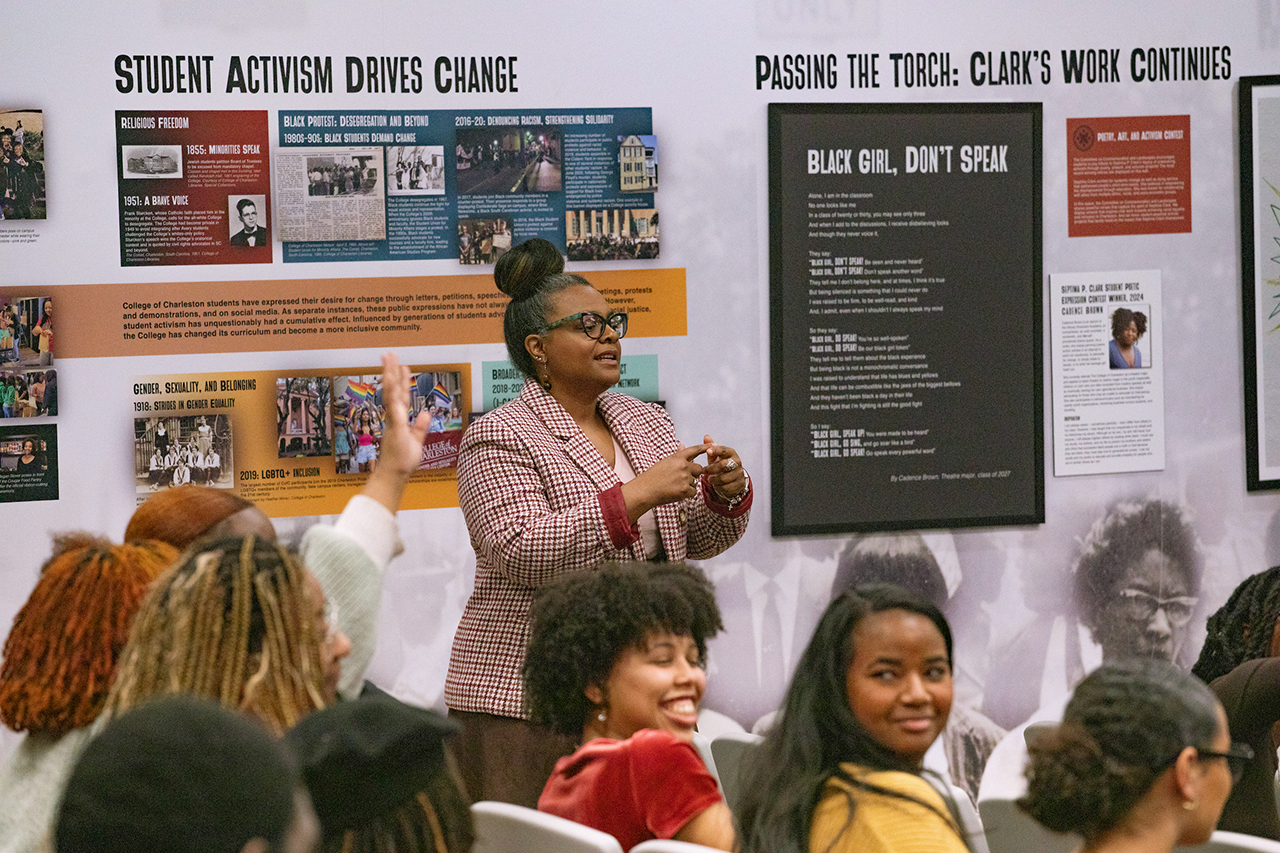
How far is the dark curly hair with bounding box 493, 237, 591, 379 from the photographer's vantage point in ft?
9.90

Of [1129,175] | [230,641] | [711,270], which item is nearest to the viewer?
[230,641]

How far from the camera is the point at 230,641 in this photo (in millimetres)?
1438

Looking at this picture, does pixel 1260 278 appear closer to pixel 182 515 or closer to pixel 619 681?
pixel 619 681

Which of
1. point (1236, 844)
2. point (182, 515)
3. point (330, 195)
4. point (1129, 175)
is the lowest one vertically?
point (1236, 844)

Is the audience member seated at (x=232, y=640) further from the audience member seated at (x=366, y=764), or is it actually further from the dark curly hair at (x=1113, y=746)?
the dark curly hair at (x=1113, y=746)

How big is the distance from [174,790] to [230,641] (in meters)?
0.49

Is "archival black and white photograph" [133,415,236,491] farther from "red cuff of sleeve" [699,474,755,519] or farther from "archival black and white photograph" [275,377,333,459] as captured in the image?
"red cuff of sleeve" [699,474,755,519]

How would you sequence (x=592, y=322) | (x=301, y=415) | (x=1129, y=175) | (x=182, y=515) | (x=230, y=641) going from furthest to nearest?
(x=1129, y=175) < (x=301, y=415) < (x=592, y=322) < (x=182, y=515) < (x=230, y=641)

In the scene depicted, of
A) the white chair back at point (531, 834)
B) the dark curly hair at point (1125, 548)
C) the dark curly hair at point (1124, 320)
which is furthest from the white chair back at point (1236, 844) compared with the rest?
the dark curly hair at point (1124, 320)

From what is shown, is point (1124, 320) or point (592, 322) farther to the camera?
point (1124, 320)

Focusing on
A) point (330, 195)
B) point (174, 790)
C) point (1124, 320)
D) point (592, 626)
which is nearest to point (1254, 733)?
point (592, 626)

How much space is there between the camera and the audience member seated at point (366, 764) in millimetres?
1195

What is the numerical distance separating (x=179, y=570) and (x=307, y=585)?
0.48 ft

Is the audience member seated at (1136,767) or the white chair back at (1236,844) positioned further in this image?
the white chair back at (1236,844)
